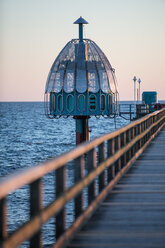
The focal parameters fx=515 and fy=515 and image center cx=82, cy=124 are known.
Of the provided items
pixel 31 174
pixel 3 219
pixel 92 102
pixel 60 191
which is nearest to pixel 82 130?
pixel 92 102

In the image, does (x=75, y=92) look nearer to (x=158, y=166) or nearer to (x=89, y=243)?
(x=158, y=166)

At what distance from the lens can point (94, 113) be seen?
4850cm

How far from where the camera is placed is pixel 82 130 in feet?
155

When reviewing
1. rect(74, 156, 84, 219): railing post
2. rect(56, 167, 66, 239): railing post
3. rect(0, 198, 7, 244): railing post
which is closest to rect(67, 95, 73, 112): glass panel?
rect(74, 156, 84, 219): railing post

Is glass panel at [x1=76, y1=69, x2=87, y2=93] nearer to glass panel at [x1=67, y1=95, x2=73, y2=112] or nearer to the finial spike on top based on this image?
glass panel at [x1=67, y1=95, x2=73, y2=112]

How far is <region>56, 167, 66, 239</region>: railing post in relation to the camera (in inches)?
208

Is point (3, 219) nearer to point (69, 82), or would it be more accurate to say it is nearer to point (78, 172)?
point (78, 172)

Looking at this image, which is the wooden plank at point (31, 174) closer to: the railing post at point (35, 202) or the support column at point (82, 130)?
the railing post at point (35, 202)

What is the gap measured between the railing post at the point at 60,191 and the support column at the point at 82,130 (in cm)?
4071

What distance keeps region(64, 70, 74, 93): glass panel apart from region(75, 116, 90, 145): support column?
9.37 feet

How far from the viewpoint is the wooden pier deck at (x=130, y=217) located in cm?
585

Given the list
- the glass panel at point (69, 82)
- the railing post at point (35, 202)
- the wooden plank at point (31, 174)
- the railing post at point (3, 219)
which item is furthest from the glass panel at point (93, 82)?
the railing post at point (3, 219)

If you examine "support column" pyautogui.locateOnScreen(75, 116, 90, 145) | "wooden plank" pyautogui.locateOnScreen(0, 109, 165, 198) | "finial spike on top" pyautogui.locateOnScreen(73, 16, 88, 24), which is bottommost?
"support column" pyautogui.locateOnScreen(75, 116, 90, 145)


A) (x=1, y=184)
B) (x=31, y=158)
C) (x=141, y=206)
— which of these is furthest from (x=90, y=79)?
(x=1, y=184)
